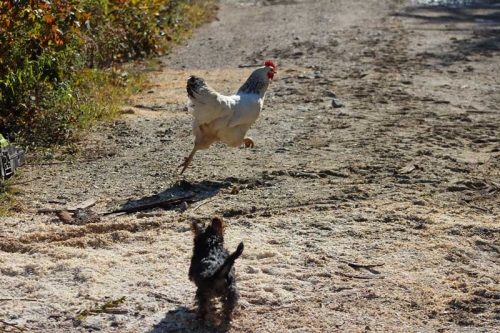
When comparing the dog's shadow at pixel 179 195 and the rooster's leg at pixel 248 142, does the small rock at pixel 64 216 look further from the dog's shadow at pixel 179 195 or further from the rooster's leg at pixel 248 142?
the rooster's leg at pixel 248 142

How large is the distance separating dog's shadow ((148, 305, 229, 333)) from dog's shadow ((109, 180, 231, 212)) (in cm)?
183

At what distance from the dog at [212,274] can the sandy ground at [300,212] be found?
0.15 meters

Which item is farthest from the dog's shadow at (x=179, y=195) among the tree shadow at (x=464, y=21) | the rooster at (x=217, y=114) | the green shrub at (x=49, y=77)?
the tree shadow at (x=464, y=21)

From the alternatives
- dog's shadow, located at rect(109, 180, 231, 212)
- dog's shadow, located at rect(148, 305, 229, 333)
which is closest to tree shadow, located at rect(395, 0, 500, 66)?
dog's shadow, located at rect(109, 180, 231, 212)

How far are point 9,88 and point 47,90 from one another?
45 centimetres

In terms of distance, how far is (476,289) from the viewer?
4.71 metres

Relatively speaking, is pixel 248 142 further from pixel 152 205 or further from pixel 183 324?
pixel 183 324

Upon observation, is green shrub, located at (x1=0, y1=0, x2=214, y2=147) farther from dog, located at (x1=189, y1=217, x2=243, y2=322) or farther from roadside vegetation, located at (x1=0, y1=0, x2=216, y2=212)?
dog, located at (x1=189, y1=217, x2=243, y2=322)

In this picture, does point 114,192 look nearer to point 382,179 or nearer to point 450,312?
point 382,179

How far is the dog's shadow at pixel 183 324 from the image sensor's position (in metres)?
4.19

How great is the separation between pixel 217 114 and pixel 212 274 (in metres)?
2.91

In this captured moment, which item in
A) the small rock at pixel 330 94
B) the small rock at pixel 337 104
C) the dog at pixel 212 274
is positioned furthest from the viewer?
the small rock at pixel 330 94

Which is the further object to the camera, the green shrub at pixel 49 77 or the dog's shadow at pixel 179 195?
the green shrub at pixel 49 77

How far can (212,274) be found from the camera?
160 inches
